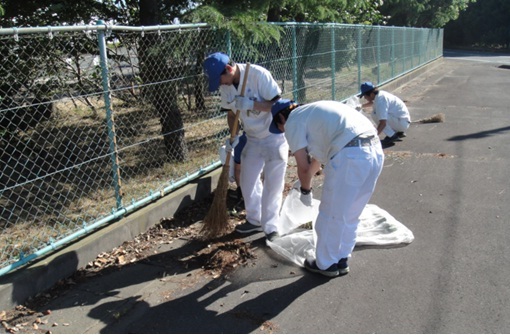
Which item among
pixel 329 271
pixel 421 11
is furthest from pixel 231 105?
pixel 421 11

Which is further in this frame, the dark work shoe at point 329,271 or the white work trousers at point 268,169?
the white work trousers at point 268,169

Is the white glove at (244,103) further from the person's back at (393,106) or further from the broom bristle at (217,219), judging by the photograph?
the person's back at (393,106)

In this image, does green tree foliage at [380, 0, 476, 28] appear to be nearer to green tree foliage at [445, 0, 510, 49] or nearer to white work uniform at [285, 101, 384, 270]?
green tree foliage at [445, 0, 510, 49]

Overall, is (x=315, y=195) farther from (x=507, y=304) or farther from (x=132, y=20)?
(x=132, y=20)

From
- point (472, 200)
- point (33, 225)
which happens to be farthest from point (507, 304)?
point (33, 225)

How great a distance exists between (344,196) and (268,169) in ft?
3.68

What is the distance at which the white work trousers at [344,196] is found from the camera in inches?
140

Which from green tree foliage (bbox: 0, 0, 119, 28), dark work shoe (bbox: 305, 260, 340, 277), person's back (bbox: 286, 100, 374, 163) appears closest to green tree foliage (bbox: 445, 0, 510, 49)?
green tree foliage (bbox: 0, 0, 119, 28)

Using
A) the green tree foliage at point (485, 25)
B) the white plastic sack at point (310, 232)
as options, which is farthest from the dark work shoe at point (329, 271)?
the green tree foliage at point (485, 25)

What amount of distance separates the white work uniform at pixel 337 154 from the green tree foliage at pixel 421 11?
2163cm

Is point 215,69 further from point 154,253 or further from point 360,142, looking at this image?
point 154,253

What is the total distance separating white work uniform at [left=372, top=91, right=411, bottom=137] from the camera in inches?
320

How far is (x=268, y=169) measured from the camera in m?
4.56

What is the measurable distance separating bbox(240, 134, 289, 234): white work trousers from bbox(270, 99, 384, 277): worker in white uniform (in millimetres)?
720
